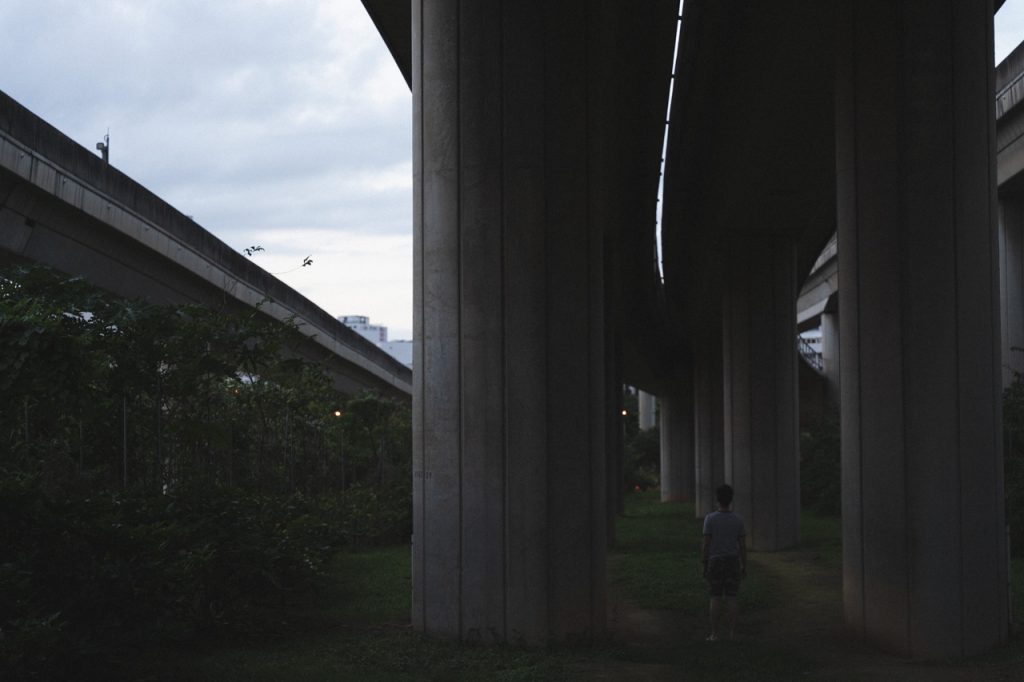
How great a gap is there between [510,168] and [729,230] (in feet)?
→ 43.4

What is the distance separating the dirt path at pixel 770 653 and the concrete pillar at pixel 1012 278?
55.7ft

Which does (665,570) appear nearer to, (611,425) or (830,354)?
(611,425)

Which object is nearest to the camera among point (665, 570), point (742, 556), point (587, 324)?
point (587, 324)

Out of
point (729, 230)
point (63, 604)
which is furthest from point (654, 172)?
point (63, 604)

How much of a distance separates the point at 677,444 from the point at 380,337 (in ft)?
385

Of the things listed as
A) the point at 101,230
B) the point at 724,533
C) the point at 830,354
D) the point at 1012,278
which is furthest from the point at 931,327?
the point at 830,354

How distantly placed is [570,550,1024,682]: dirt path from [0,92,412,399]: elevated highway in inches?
253

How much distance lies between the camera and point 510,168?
11.4 metres

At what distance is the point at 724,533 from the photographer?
11945mm

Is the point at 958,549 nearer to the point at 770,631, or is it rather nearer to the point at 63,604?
the point at 770,631

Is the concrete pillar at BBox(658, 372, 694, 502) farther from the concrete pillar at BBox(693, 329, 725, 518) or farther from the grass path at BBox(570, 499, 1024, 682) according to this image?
the grass path at BBox(570, 499, 1024, 682)

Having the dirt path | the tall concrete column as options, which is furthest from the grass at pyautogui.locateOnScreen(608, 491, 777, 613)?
the tall concrete column

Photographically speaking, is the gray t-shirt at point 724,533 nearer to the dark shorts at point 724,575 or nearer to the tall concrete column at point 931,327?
the dark shorts at point 724,575

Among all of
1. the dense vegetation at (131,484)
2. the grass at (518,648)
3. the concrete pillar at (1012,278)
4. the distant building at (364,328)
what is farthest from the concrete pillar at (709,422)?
the distant building at (364,328)
